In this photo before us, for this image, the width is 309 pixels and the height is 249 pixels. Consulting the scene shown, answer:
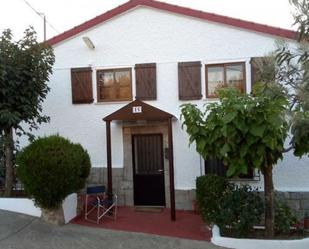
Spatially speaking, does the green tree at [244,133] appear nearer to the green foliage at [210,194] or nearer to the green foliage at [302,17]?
the green foliage at [210,194]

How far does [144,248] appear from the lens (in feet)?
26.1

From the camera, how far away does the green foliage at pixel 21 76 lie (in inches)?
387

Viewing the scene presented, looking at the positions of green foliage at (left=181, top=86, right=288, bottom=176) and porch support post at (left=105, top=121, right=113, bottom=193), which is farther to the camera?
porch support post at (left=105, top=121, right=113, bottom=193)

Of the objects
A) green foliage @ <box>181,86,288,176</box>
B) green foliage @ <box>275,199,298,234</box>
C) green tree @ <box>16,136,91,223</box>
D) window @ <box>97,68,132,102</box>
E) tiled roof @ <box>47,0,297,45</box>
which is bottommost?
green foliage @ <box>275,199,298,234</box>

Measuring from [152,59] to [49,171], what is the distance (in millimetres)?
4323

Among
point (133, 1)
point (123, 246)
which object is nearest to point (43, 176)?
point (123, 246)

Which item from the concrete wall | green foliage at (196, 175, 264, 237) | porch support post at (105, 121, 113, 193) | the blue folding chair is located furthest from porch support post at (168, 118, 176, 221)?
the concrete wall

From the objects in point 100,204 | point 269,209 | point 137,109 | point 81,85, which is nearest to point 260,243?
point 269,209

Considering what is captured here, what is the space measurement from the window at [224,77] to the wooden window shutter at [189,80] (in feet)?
0.79

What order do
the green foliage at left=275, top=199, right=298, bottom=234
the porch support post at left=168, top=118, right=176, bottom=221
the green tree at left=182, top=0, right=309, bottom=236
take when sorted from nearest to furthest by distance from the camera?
1. the green tree at left=182, top=0, right=309, bottom=236
2. the green foliage at left=275, top=199, right=298, bottom=234
3. the porch support post at left=168, top=118, right=176, bottom=221

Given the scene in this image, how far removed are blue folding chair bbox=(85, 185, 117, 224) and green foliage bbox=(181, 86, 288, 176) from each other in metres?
3.29

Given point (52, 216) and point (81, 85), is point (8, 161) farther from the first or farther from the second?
point (81, 85)

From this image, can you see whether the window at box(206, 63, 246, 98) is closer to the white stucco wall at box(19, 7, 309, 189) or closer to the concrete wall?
the white stucco wall at box(19, 7, 309, 189)

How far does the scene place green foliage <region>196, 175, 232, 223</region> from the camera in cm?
906
